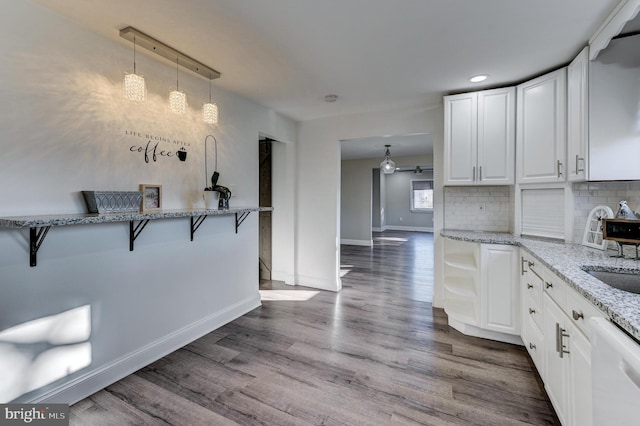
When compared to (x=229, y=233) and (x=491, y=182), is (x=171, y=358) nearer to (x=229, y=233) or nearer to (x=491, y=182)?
(x=229, y=233)

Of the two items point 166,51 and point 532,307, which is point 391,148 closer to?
point 532,307

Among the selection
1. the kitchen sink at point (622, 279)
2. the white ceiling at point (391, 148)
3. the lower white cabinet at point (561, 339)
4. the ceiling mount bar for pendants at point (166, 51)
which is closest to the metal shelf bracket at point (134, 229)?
the ceiling mount bar for pendants at point (166, 51)

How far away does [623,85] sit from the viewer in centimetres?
209

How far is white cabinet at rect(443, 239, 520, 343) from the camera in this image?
2570 millimetres

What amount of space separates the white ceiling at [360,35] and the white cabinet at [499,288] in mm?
1603

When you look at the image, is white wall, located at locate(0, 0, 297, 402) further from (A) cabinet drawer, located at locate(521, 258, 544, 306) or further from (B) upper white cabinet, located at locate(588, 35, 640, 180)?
(B) upper white cabinet, located at locate(588, 35, 640, 180)

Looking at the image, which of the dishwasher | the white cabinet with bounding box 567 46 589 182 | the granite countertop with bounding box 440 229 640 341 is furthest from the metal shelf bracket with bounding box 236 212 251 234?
the white cabinet with bounding box 567 46 589 182

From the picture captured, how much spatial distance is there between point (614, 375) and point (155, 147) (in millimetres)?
2898

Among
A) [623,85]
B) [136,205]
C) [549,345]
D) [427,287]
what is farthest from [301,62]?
[427,287]

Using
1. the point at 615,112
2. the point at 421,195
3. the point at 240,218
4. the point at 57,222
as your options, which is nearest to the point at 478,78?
the point at 615,112

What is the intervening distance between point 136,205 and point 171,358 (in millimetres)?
1261

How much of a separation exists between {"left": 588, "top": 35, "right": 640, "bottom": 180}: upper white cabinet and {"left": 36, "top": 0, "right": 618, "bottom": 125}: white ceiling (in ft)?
0.82

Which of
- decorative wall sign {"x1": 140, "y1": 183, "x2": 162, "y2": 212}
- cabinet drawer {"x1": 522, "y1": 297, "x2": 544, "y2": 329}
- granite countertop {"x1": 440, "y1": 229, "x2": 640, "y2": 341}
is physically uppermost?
decorative wall sign {"x1": 140, "y1": 183, "x2": 162, "y2": 212}

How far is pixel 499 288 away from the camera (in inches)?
103
